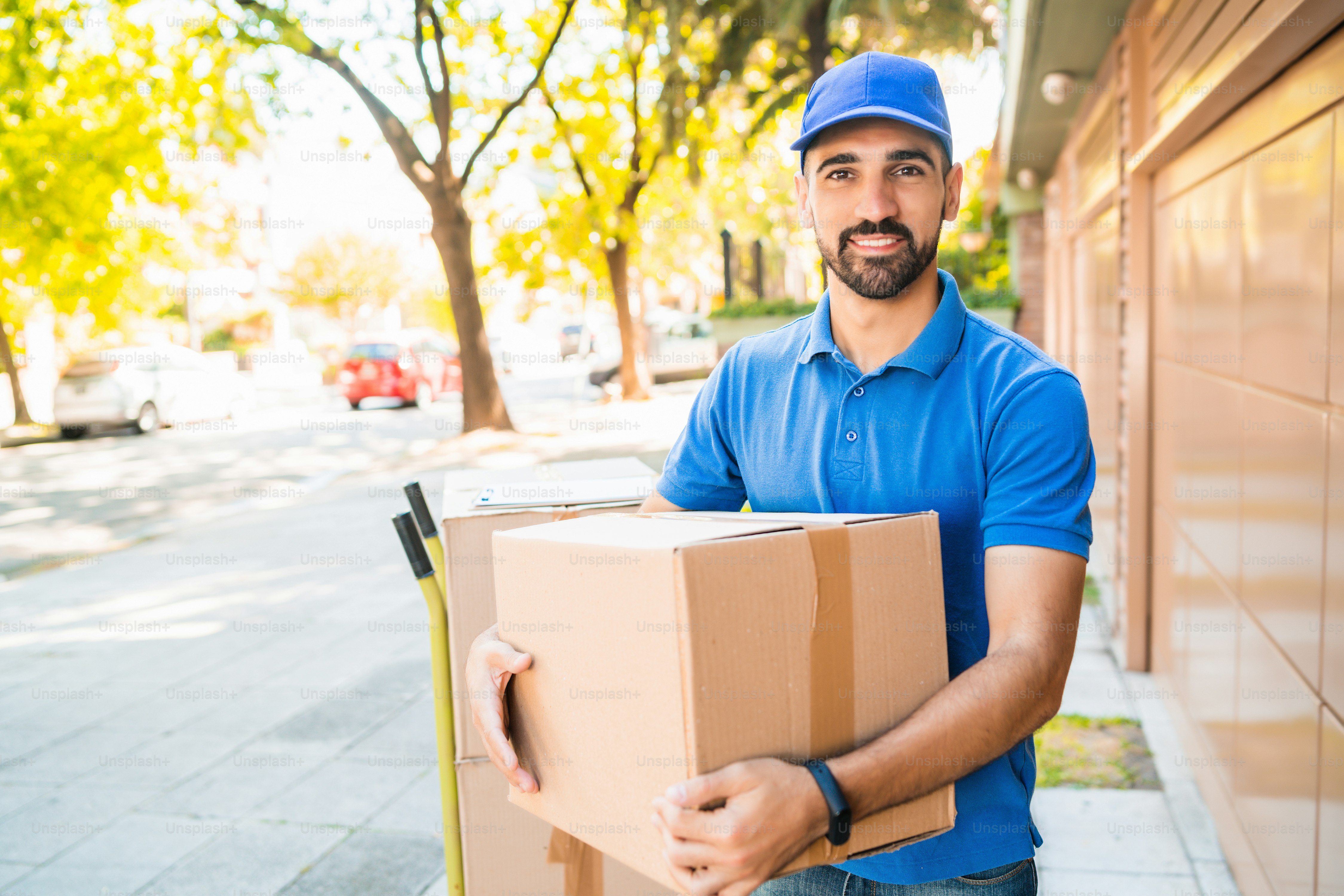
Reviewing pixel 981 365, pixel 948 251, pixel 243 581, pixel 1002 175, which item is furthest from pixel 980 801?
pixel 948 251

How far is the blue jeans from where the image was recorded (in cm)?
143

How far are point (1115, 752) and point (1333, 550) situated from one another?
2149mm

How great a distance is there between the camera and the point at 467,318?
1374 centimetres

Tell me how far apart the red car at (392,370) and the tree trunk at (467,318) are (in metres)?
7.06

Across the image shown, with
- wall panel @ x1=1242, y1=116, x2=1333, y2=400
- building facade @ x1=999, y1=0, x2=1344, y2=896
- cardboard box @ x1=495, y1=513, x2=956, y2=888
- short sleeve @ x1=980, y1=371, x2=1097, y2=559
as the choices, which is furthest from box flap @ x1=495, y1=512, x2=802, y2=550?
wall panel @ x1=1242, y1=116, x2=1333, y2=400

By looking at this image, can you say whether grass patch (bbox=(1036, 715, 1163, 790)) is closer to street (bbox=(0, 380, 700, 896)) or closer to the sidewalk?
the sidewalk

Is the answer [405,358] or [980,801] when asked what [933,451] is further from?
[405,358]

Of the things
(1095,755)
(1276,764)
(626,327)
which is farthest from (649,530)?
(626,327)

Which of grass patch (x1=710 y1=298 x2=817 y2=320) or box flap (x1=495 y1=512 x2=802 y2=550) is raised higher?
grass patch (x1=710 y1=298 x2=817 y2=320)

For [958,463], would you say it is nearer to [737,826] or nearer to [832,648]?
[832,648]

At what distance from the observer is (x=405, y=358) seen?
70.8 feet

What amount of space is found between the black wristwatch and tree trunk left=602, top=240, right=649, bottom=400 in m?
17.1

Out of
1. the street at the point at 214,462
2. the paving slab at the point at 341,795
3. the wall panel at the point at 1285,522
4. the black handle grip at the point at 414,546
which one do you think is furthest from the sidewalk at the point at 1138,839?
the street at the point at 214,462

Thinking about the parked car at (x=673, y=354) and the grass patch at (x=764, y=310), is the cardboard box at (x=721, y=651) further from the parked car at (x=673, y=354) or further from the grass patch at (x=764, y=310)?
the parked car at (x=673, y=354)
